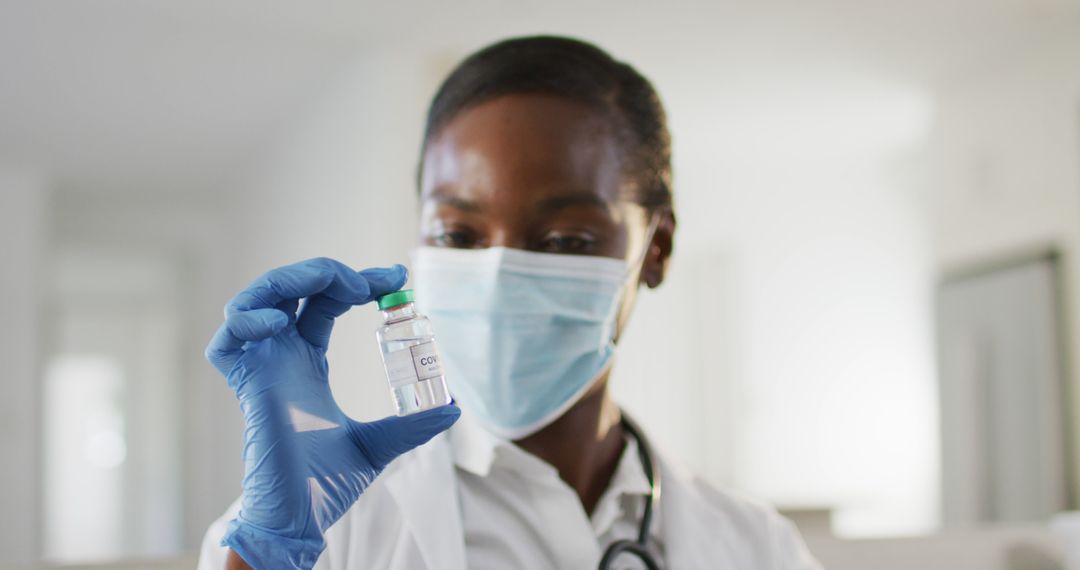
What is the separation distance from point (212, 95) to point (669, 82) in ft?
7.13

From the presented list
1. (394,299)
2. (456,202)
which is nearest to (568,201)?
(456,202)

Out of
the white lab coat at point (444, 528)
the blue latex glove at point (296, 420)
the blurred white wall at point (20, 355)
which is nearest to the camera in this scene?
the blue latex glove at point (296, 420)

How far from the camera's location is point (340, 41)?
13.4ft

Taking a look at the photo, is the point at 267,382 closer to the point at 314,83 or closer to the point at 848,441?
the point at 314,83

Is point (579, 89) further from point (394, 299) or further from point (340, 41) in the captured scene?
point (340, 41)

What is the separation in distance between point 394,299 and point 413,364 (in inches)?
2.3

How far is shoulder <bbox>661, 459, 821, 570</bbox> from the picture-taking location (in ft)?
3.72

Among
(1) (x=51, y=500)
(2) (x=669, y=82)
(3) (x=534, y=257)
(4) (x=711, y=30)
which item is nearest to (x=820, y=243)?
(2) (x=669, y=82)

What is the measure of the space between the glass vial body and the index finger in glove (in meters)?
0.04

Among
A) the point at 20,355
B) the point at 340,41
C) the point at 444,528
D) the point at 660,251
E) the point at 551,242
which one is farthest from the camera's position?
the point at 20,355

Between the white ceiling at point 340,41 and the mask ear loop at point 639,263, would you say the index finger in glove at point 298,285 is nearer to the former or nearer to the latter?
the mask ear loop at point 639,263

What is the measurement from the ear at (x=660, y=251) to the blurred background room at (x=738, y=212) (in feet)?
1.90

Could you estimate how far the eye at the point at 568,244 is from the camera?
1083 mm

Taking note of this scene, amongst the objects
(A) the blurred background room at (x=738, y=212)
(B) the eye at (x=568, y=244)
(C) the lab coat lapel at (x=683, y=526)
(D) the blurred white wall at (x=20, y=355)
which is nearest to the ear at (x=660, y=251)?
(B) the eye at (x=568, y=244)
